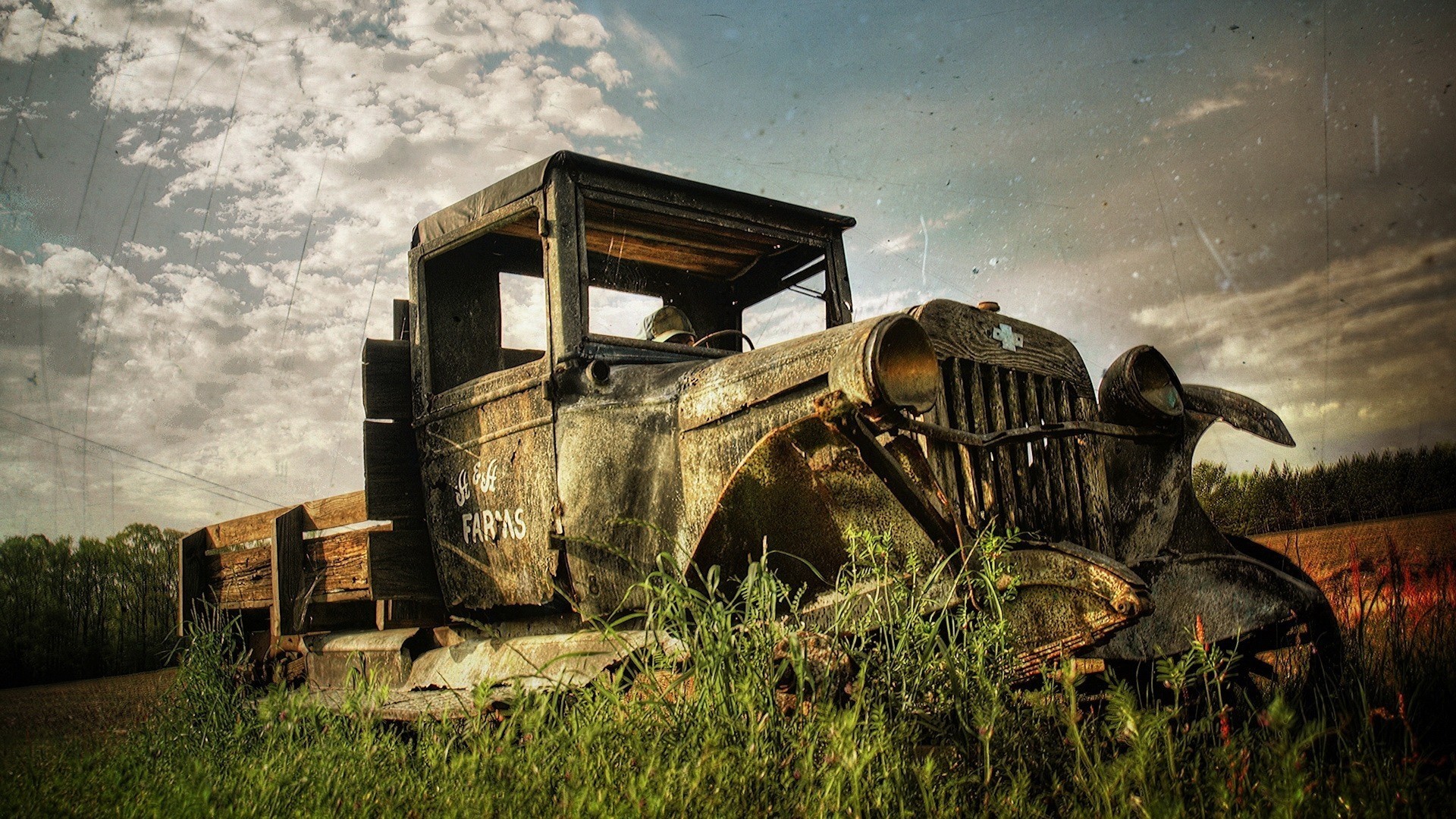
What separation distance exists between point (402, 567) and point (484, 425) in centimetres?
75

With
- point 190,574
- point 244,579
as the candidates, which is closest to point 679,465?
point 244,579

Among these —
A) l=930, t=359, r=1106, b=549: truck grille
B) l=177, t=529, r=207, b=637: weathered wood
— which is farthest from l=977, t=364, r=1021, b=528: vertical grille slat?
l=177, t=529, r=207, b=637: weathered wood

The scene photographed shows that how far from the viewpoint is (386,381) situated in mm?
3869

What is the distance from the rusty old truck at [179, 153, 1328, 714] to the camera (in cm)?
227

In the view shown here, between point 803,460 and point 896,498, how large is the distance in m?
0.25

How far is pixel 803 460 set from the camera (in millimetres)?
2322

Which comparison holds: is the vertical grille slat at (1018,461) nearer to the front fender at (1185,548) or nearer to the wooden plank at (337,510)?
the front fender at (1185,548)

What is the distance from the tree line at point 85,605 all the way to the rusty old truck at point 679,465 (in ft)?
8.64

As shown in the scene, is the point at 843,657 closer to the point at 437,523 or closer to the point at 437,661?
the point at 437,661

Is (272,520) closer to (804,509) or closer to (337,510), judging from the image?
(337,510)

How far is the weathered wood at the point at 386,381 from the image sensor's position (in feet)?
12.6

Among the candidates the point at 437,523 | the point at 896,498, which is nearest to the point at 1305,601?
the point at 896,498

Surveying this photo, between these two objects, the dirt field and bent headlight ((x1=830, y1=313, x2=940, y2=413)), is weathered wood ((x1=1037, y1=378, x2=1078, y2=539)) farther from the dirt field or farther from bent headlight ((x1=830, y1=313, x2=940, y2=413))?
the dirt field

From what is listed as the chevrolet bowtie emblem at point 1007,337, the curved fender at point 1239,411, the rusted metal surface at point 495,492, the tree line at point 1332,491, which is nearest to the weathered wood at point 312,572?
the rusted metal surface at point 495,492
